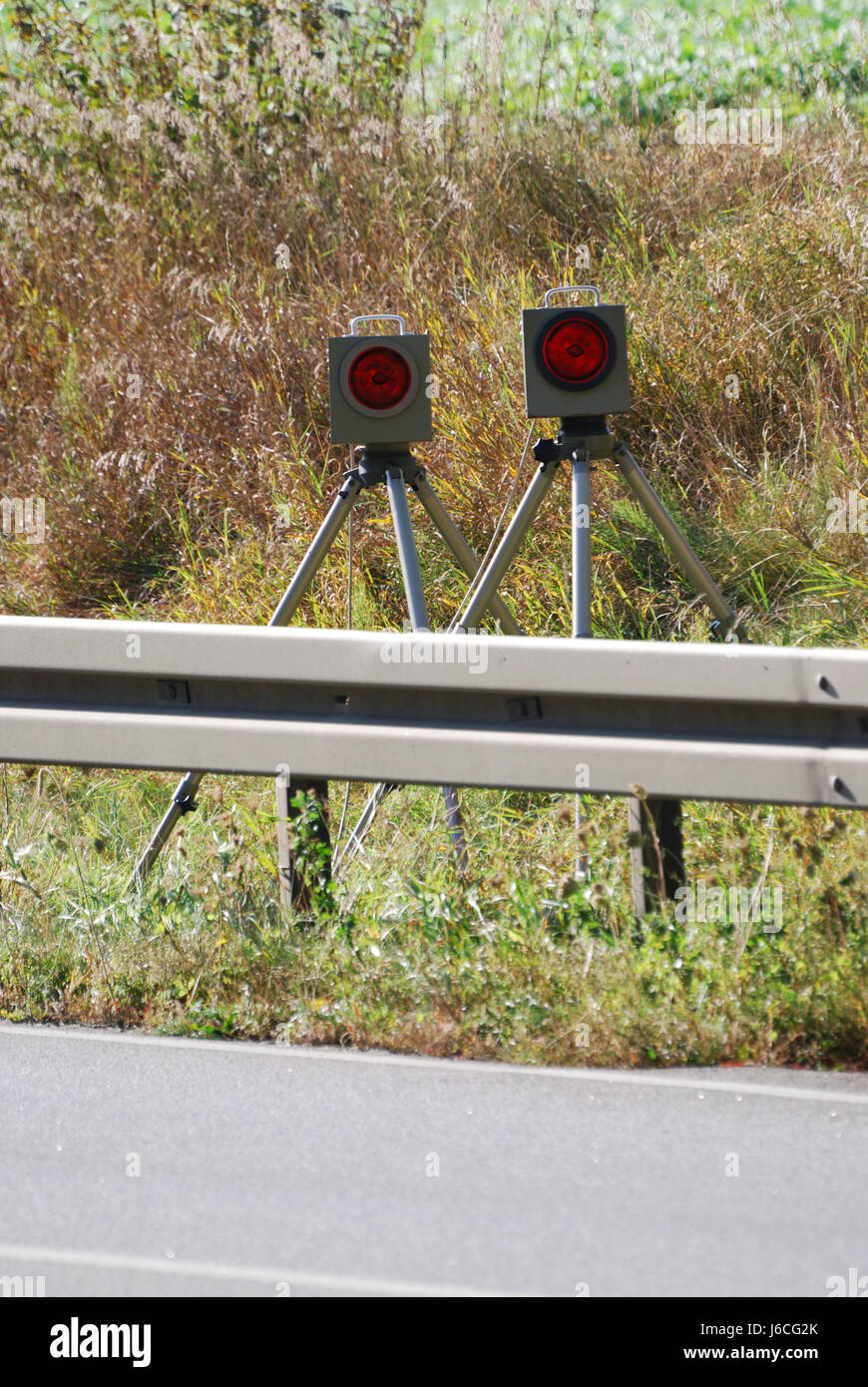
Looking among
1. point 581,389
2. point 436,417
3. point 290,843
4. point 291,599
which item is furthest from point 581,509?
point 436,417

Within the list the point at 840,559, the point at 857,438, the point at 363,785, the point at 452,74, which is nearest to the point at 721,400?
the point at 857,438

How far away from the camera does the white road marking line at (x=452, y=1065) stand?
419 centimetres

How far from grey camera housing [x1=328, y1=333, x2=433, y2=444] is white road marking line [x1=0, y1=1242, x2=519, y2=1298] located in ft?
11.3

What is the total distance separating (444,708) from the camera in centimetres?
515

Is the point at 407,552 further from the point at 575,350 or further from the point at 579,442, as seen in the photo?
the point at 575,350

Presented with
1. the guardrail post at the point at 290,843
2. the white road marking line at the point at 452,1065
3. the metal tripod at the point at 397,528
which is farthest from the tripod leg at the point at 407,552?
the white road marking line at the point at 452,1065

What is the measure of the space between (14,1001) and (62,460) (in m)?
5.46

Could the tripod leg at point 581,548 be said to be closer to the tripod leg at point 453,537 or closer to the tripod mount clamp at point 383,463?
the tripod leg at point 453,537

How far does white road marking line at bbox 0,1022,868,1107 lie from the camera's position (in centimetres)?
419

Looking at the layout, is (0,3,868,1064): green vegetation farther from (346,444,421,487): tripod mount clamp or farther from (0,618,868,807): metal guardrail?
(346,444,421,487): tripod mount clamp

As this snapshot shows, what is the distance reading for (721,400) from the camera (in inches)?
334

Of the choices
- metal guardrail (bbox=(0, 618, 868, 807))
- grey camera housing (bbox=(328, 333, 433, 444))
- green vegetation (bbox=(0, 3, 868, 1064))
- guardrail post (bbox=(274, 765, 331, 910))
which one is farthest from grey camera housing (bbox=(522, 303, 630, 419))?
guardrail post (bbox=(274, 765, 331, 910))

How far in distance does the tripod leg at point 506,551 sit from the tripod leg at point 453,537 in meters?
0.12

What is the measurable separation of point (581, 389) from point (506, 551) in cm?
64
